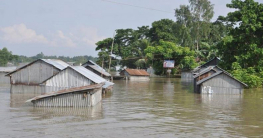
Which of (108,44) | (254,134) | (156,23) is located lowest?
(254,134)

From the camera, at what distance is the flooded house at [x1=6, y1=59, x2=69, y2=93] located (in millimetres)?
25859

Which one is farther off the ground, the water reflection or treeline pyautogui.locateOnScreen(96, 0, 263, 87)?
treeline pyautogui.locateOnScreen(96, 0, 263, 87)

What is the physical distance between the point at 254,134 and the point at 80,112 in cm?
850

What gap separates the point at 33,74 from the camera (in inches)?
1038

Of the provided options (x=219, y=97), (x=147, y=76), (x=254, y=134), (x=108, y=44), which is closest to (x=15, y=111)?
(x=254, y=134)

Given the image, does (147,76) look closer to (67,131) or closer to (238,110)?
(238,110)

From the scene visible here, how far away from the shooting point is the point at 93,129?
1354cm

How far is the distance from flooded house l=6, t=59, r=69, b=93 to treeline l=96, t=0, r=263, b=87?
1574 cm

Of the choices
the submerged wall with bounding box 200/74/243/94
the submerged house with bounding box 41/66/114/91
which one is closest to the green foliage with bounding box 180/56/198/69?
the submerged wall with bounding box 200/74/243/94

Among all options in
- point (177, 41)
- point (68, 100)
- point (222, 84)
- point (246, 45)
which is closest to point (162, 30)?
point (177, 41)

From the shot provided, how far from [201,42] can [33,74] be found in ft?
111

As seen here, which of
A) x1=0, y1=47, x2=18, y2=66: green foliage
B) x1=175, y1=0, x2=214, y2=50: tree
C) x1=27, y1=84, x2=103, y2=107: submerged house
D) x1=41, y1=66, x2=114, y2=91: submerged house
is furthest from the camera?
x1=0, y1=47, x2=18, y2=66: green foliage

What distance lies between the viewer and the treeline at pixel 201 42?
106ft

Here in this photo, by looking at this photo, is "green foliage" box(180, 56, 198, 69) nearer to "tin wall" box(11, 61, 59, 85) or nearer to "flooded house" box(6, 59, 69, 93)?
"flooded house" box(6, 59, 69, 93)
